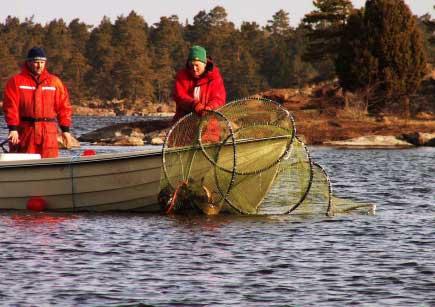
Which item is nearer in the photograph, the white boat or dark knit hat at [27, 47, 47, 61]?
the white boat

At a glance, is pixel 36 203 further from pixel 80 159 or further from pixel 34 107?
pixel 34 107

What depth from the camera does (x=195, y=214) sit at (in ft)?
61.7

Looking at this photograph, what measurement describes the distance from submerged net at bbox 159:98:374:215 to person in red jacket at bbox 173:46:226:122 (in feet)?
1.63

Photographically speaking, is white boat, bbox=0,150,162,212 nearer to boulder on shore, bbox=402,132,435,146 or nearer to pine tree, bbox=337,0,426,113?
boulder on shore, bbox=402,132,435,146

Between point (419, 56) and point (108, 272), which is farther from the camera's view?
point (419, 56)

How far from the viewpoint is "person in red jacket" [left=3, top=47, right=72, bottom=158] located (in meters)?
19.1

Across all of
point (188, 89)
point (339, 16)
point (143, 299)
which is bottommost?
point (143, 299)

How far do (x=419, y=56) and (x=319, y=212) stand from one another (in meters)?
48.8

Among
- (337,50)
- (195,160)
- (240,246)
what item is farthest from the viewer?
(337,50)

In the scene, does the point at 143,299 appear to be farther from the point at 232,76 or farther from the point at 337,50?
the point at 232,76

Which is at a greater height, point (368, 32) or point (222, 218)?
point (368, 32)

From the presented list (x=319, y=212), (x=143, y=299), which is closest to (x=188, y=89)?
(x=319, y=212)

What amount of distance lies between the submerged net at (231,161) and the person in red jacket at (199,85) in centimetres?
50

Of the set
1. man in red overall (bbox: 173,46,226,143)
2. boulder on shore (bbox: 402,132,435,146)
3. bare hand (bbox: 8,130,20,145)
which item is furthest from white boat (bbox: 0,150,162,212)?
boulder on shore (bbox: 402,132,435,146)
